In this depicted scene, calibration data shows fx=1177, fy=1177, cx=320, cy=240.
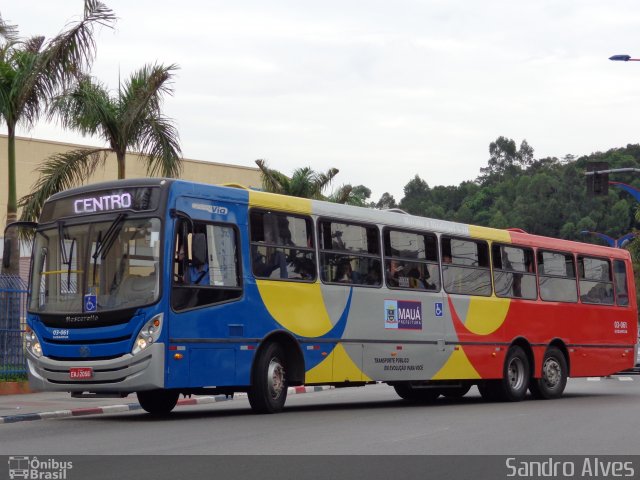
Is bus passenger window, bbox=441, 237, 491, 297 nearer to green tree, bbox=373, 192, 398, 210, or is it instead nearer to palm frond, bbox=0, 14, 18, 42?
palm frond, bbox=0, 14, 18, 42

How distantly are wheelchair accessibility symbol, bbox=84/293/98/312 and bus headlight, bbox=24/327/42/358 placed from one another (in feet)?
3.56

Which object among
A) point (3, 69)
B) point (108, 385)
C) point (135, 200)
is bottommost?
point (108, 385)

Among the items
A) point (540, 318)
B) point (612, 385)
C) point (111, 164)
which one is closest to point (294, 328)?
point (540, 318)

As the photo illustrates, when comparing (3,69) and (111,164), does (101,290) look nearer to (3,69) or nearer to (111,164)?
(3,69)

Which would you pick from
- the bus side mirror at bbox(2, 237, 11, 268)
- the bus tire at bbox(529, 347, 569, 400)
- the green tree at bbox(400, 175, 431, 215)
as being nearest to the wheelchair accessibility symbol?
the bus side mirror at bbox(2, 237, 11, 268)

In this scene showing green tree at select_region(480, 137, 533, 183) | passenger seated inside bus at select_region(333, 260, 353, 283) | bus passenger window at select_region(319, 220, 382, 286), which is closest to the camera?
bus passenger window at select_region(319, 220, 382, 286)

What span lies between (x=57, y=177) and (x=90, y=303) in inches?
439

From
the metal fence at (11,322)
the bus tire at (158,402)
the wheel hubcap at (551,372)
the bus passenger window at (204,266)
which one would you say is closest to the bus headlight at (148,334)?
the bus passenger window at (204,266)

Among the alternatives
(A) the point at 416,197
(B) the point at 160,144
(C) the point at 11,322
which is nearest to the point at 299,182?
(B) the point at 160,144

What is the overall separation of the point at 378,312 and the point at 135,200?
5.06m

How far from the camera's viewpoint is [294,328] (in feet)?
57.6

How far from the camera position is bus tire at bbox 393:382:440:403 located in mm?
22297

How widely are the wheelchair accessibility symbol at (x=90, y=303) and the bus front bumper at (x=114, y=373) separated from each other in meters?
0.69
